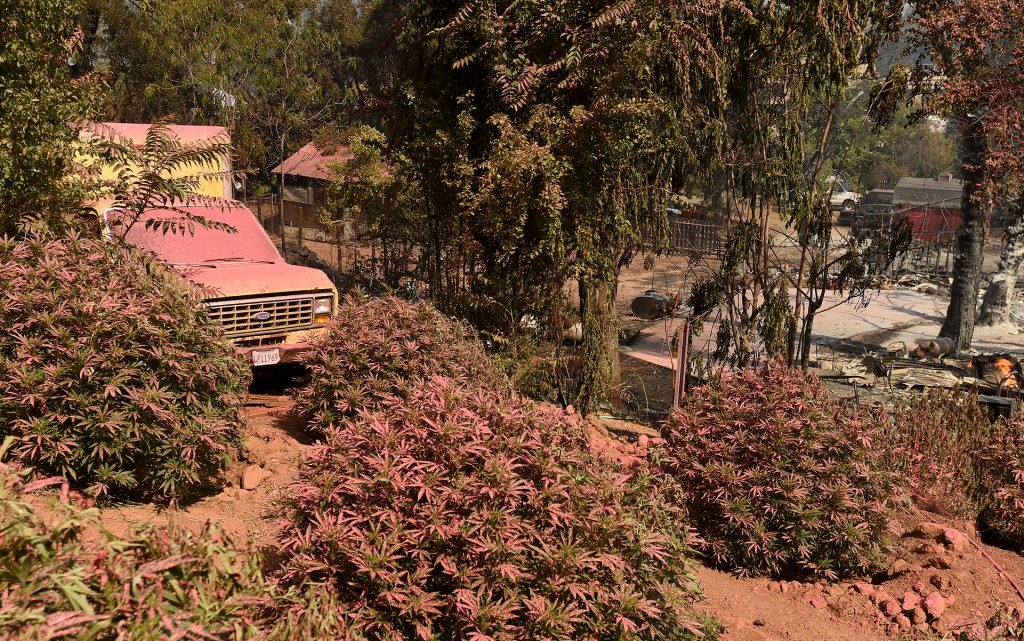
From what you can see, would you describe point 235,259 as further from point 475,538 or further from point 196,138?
point 475,538

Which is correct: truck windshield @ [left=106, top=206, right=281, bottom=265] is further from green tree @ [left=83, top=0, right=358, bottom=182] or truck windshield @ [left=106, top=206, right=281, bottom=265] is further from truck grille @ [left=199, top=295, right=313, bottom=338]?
green tree @ [left=83, top=0, right=358, bottom=182]

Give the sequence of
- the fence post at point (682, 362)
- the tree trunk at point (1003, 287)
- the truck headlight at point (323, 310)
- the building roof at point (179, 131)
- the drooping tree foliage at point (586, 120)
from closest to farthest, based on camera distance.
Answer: the drooping tree foliage at point (586, 120), the truck headlight at point (323, 310), the fence post at point (682, 362), the building roof at point (179, 131), the tree trunk at point (1003, 287)

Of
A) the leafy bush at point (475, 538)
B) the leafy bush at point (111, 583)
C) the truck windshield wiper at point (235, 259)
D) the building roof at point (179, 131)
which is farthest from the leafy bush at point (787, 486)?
the building roof at point (179, 131)

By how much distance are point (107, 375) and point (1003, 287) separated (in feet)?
84.7

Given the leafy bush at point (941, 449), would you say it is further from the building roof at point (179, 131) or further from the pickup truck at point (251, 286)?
the building roof at point (179, 131)

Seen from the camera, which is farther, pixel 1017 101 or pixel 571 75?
pixel 1017 101

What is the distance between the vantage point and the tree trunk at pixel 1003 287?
24078 mm

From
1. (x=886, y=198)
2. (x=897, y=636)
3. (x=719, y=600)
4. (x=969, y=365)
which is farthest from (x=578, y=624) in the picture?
→ (x=886, y=198)

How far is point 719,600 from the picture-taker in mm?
5227

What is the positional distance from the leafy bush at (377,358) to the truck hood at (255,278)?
1.31 meters

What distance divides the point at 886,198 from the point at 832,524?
54216mm

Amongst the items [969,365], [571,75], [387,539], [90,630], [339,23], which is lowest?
[969,365]

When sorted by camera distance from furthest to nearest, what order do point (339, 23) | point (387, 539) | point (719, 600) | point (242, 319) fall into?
point (339, 23) → point (242, 319) → point (719, 600) → point (387, 539)

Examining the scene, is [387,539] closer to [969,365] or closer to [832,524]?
[832,524]
